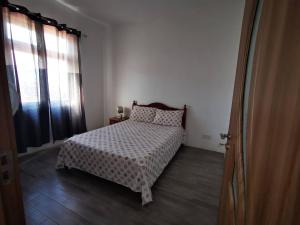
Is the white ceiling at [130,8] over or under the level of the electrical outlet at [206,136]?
over

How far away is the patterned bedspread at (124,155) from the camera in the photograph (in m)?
1.86

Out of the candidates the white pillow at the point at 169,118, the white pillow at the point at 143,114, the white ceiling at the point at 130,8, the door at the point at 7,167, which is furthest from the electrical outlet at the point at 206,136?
the door at the point at 7,167

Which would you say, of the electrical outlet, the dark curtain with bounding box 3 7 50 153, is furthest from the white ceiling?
the electrical outlet

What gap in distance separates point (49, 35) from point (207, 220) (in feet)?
12.5

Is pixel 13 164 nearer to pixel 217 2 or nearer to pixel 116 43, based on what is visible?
pixel 217 2

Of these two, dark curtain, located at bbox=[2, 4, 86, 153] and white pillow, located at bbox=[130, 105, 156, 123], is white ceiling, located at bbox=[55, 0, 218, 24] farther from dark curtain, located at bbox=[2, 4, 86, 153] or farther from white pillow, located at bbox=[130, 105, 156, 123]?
white pillow, located at bbox=[130, 105, 156, 123]

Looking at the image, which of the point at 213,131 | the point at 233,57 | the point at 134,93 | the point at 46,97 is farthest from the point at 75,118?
the point at 233,57

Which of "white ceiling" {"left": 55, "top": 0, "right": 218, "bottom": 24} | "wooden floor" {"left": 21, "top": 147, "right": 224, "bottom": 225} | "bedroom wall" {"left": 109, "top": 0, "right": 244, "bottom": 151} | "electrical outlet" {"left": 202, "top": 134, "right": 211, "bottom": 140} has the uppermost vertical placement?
"white ceiling" {"left": 55, "top": 0, "right": 218, "bottom": 24}

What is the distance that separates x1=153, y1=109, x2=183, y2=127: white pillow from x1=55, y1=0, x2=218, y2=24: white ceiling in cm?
208

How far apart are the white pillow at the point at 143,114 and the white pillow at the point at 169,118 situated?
5.7 inches

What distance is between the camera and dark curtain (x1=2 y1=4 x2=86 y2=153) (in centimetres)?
249

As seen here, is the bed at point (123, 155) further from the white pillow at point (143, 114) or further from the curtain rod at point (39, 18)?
the curtain rod at point (39, 18)

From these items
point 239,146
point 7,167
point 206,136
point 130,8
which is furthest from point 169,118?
point 7,167

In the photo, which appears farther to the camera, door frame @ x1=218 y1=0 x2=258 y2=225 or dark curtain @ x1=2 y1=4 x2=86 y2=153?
dark curtain @ x1=2 y1=4 x2=86 y2=153
